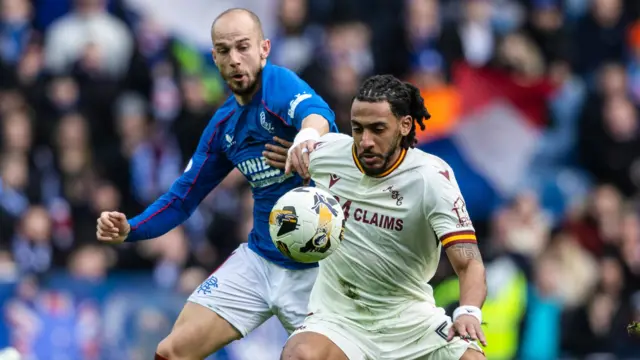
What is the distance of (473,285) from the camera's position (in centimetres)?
803

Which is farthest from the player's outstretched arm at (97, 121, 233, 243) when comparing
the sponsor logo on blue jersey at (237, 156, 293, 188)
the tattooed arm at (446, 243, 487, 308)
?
the tattooed arm at (446, 243, 487, 308)

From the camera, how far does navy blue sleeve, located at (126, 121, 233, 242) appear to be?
955cm

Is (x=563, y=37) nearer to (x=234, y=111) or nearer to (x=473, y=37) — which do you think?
(x=473, y=37)

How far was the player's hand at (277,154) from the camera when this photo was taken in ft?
29.8

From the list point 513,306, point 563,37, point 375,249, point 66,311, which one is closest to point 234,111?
point 375,249

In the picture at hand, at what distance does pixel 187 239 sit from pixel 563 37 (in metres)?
6.05

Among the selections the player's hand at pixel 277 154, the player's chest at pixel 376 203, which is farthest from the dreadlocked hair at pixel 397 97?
the player's hand at pixel 277 154

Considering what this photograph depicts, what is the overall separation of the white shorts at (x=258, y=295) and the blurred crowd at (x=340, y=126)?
3.97m

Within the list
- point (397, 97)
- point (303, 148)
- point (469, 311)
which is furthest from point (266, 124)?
point (469, 311)

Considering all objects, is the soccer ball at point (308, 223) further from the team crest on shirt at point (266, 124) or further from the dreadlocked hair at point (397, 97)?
the team crest on shirt at point (266, 124)

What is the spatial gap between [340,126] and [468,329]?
7577mm

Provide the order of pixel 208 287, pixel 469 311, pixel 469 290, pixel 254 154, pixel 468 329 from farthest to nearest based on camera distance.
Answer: pixel 208 287 → pixel 254 154 → pixel 469 290 → pixel 469 311 → pixel 468 329

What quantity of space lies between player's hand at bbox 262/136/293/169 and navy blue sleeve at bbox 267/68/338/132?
136 millimetres

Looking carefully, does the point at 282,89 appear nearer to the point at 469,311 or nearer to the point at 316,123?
the point at 316,123
